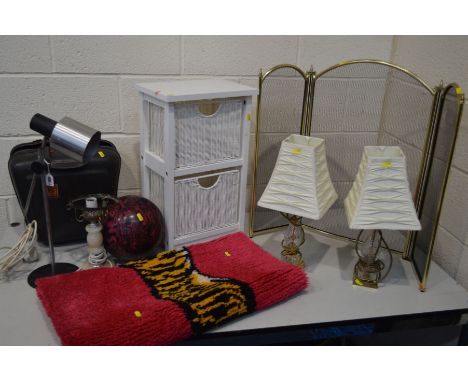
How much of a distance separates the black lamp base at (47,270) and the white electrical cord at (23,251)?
0.05 metres

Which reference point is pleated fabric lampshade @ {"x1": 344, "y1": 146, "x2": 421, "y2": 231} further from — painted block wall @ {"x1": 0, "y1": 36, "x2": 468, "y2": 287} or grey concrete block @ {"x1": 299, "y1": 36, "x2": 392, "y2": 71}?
grey concrete block @ {"x1": 299, "y1": 36, "x2": 392, "y2": 71}

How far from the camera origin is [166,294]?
925 mm

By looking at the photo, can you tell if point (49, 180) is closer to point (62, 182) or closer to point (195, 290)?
point (62, 182)

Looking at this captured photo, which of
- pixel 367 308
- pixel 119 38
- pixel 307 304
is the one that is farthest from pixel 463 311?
pixel 119 38

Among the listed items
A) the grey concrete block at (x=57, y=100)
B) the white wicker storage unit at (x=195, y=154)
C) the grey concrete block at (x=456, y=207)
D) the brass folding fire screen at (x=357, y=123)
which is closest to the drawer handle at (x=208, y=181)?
the white wicker storage unit at (x=195, y=154)

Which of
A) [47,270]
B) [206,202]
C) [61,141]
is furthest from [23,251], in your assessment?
[206,202]

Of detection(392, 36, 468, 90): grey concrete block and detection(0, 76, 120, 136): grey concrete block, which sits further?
detection(0, 76, 120, 136): grey concrete block

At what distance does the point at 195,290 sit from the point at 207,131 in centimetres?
37

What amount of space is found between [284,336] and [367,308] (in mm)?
191

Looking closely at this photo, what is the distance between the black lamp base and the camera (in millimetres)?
1021

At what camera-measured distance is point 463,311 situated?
995 millimetres

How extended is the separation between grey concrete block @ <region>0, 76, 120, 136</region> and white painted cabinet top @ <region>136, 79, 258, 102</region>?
190 millimetres

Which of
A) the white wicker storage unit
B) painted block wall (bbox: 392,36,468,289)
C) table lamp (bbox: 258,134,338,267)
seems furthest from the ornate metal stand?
painted block wall (bbox: 392,36,468,289)

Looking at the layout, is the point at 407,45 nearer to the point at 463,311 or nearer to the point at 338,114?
the point at 338,114
